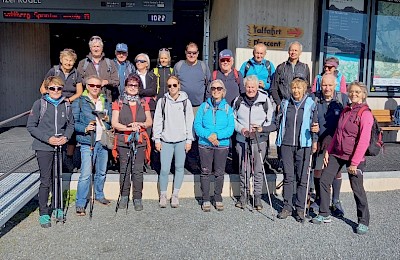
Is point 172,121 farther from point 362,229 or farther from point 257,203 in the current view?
point 362,229

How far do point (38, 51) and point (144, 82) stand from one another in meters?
6.36

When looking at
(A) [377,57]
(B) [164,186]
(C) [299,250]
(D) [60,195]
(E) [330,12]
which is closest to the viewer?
(C) [299,250]

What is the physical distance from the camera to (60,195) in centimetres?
494

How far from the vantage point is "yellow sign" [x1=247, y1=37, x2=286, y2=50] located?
794cm

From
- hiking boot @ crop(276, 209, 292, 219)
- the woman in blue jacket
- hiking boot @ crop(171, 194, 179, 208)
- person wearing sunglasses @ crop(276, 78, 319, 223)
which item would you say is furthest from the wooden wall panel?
hiking boot @ crop(276, 209, 292, 219)

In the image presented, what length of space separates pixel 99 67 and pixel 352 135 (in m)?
3.31

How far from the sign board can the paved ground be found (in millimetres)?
4522

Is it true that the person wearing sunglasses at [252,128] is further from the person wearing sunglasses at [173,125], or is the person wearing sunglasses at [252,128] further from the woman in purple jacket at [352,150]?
the woman in purple jacket at [352,150]

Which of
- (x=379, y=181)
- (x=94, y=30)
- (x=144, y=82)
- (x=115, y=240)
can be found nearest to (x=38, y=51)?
(x=94, y=30)

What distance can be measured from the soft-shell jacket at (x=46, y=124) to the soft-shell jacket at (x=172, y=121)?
112 cm

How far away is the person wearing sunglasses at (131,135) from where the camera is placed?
5.10m

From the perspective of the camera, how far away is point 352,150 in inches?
184

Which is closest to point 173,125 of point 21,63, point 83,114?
point 83,114

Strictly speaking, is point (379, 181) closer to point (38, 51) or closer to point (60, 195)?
point (60, 195)
